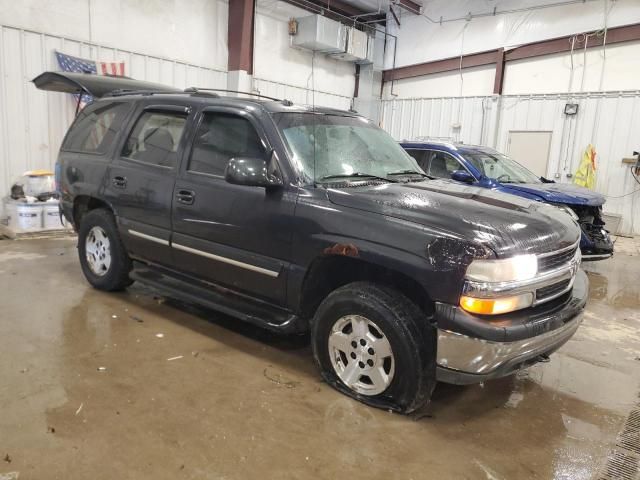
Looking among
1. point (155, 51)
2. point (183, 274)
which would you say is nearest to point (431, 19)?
point (155, 51)

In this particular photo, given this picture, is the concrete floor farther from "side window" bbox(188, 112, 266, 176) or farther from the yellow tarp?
the yellow tarp

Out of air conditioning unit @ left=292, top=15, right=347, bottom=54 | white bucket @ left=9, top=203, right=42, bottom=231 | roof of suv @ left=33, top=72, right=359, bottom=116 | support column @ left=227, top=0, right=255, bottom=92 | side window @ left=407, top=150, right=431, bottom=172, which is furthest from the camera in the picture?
air conditioning unit @ left=292, top=15, right=347, bottom=54

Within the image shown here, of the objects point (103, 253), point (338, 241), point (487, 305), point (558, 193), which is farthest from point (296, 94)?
point (487, 305)

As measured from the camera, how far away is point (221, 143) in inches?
142

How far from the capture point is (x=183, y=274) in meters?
3.95

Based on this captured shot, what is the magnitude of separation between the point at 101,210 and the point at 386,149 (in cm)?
264

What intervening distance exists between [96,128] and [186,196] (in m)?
1.63

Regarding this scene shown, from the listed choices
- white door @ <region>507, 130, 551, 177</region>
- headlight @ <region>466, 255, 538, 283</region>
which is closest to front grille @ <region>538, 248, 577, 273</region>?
headlight @ <region>466, 255, 538, 283</region>

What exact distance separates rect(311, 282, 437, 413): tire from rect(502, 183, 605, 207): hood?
4.50 meters

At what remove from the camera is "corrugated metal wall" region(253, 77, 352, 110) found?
38.8 ft

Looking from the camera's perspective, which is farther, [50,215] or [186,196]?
[50,215]

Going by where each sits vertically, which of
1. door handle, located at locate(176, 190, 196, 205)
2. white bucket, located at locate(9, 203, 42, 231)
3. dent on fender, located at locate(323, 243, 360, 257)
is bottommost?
white bucket, located at locate(9, 203, 42, 231)

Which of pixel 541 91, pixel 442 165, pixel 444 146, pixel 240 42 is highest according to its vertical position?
pixel 240 42

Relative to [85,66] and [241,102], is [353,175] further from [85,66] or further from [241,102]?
[85,66]
